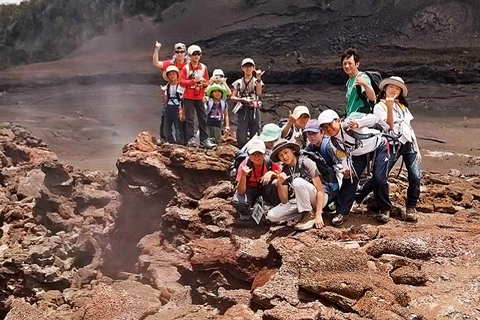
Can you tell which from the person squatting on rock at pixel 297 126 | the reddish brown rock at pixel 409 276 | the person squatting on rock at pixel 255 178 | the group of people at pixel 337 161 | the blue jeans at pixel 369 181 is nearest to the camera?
the reddish brown rock at pixel 409 276

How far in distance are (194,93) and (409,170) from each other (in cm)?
279

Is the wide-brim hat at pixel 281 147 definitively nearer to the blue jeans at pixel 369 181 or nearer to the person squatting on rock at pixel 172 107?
the blue jeans at pixel 369 181

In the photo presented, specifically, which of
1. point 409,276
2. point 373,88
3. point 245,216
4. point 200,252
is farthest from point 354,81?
point 200,252

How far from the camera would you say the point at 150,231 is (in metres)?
6.24

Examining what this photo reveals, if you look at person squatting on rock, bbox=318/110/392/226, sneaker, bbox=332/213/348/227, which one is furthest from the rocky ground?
person squatting on rock, bbox=318/110/392/226

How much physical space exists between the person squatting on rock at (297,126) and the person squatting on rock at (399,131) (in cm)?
70

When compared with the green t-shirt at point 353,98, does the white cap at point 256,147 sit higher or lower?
lower

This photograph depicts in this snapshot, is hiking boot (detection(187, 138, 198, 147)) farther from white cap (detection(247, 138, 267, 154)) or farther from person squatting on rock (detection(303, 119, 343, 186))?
person squatting on rock (detection(303, 119, 343, 186))

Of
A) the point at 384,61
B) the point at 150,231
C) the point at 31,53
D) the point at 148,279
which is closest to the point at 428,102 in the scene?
→ the point at 384,61

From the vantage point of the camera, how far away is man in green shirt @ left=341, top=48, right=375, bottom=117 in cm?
456

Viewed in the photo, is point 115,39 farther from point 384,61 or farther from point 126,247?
point 126,247

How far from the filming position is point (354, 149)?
4336 mm

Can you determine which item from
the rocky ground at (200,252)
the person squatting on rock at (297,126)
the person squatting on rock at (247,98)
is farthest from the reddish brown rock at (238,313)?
the person squatting on rock at (247,98)

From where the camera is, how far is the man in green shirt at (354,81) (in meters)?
4.56
